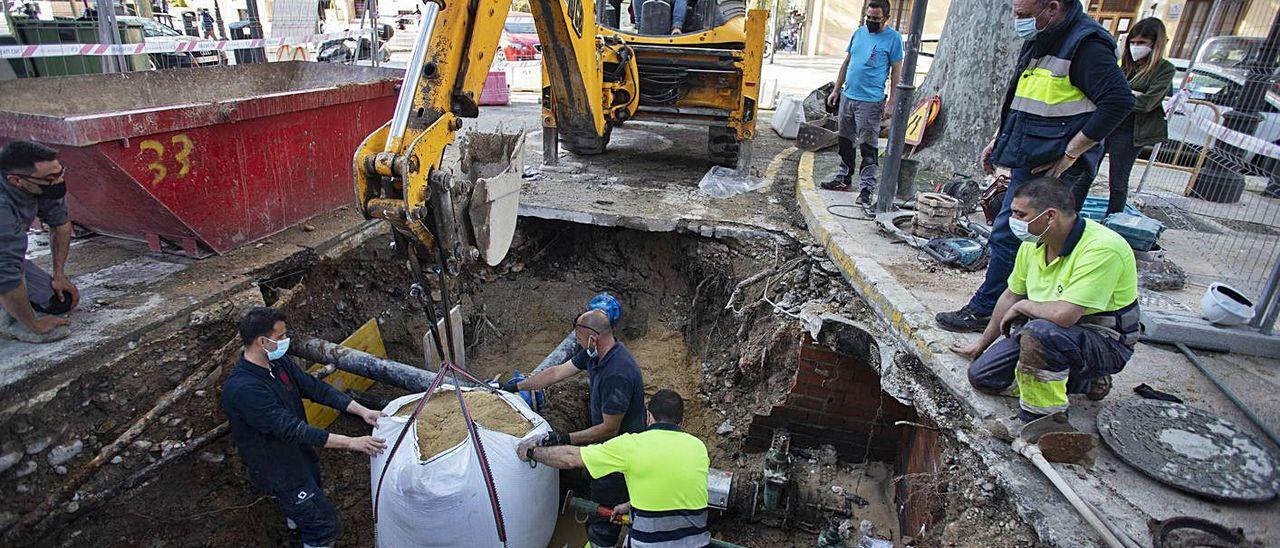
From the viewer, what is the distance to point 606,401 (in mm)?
3537

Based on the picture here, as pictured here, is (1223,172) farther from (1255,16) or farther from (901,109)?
(1255,16)

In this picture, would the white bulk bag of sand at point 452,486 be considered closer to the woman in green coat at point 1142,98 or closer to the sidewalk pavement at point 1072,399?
the sidewalk pavement at point 1072,399

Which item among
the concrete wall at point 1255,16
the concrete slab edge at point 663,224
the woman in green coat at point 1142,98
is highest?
the concrete wall at point 1255,16

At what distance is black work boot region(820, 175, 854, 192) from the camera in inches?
234

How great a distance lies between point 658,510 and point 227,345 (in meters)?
2.71

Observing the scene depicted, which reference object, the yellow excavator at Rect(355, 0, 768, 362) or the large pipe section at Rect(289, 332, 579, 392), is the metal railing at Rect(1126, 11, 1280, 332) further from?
the large pipe section at Rect(289, 332, 579, 392)

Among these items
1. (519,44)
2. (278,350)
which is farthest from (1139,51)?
(519,44)

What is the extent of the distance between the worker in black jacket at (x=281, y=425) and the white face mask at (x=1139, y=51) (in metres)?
5.19

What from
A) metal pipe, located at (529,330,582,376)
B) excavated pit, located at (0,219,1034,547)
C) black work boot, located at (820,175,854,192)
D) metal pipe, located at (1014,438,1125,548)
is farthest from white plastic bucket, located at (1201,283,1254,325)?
metal pipe, located at (529,330,582,376)

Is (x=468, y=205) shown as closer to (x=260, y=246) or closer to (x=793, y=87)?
(x=260, y=246)

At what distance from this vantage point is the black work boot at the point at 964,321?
3420 mm

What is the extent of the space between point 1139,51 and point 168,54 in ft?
34.7

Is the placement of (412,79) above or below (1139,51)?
below

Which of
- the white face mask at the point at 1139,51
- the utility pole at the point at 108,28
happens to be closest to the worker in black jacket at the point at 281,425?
the utility pole at the point at 108,28
